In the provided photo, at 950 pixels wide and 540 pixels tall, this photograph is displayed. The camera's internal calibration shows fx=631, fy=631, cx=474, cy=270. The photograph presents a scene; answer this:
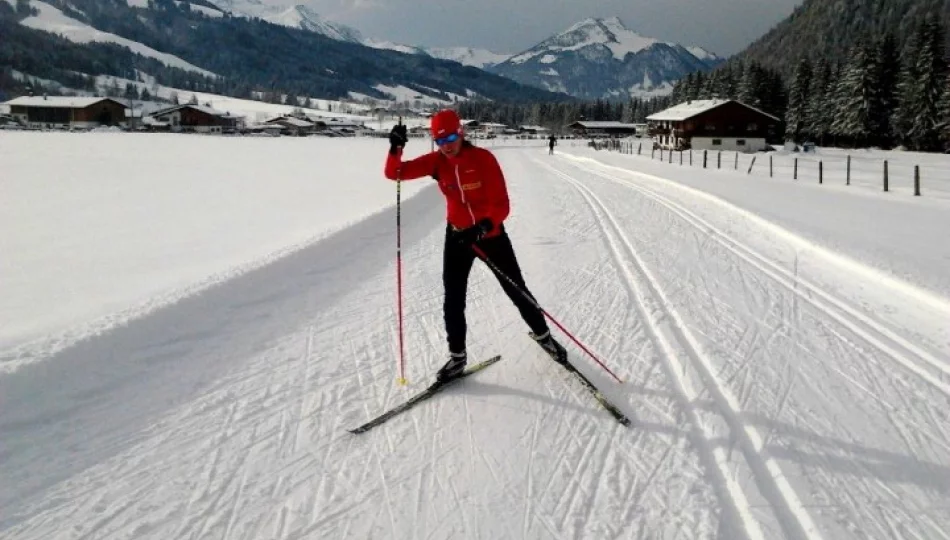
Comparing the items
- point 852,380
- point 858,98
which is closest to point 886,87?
point 858,98

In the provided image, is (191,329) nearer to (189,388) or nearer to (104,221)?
(189,388)

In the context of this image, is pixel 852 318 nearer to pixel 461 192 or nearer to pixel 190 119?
pixel 461 192

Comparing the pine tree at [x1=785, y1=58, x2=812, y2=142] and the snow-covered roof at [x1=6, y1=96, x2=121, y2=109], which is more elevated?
the snow-covered roof at [x1=6, y1=96, x2=121, y2=109]

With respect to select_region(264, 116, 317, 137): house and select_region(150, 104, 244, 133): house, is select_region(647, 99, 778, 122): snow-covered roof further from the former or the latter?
select_region(264, 116, 317, 137): house

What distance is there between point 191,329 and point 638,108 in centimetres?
19236

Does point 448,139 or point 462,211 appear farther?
point 462,211

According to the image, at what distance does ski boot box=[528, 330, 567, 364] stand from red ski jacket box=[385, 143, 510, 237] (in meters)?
0.97

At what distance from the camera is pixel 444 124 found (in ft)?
15.2

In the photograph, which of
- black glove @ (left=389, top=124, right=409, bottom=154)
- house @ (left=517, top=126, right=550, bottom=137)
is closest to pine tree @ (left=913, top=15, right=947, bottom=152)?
black glove @ (left=389, top=124, right=409, bottom=154)

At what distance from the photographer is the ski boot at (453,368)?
4.96m

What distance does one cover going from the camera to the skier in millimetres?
4785

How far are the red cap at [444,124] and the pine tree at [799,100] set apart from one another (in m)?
78.1

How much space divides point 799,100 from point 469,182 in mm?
79156

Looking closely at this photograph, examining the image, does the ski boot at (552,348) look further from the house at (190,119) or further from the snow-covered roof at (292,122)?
the snow-covered roof at (292,122)
